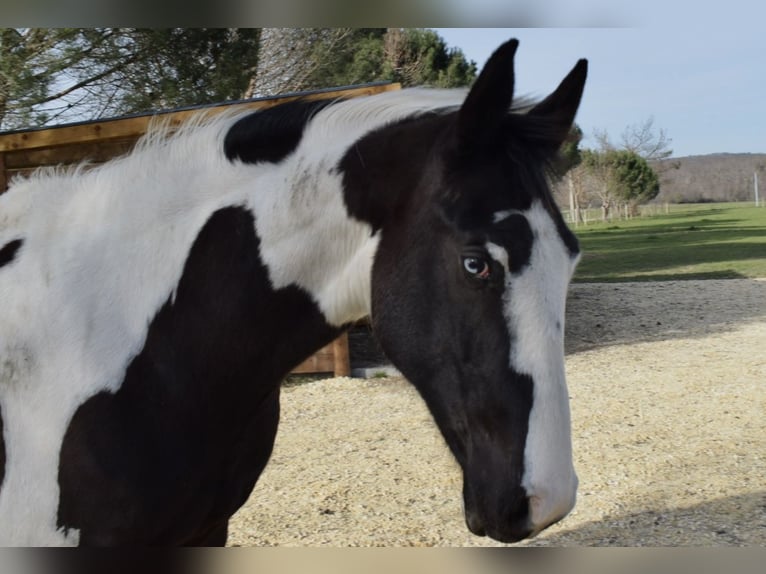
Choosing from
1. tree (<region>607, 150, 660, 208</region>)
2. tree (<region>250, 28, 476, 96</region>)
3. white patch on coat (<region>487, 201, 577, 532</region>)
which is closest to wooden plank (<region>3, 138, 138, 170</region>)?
tree (<region>250, 28, 476, 96</region>)

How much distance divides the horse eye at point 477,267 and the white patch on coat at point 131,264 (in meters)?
0.29

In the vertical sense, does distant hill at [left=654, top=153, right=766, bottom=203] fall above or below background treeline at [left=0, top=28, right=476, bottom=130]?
below

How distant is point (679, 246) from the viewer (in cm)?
2459

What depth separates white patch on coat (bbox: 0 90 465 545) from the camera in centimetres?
181

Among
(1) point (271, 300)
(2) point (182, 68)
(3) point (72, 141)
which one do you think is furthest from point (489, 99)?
(2) point (182, 68)

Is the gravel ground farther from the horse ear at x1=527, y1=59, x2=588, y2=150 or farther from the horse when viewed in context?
the horse ear at x1=527, y1=59, x2=588, y2=150

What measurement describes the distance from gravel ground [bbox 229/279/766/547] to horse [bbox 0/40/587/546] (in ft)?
1.15

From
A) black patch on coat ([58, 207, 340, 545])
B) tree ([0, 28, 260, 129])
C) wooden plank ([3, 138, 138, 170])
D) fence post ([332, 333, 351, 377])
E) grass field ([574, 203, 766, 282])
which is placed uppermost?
tree ([0, 28, 260, 129])

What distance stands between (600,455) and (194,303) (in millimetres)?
4575

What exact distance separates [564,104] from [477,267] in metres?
0.57

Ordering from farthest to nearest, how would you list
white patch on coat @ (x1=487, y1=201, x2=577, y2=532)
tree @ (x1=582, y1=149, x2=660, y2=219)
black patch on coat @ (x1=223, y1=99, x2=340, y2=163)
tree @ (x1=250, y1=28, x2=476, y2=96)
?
1. tree @ (x1=582, y1=149, x2=660, y2=219)
2. tree @ (x1=250, y1=28, x2=476, y2=96)
3. black patch on coat @ (x1=223, y1=99, x2=340, y2=163)
4. white patch on coat @ (x1=487, y1=201, x2=577, y2=532)

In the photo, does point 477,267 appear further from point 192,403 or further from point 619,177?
point 619,177

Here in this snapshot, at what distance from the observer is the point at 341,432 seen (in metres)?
6.45

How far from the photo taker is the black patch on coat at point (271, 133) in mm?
1939
